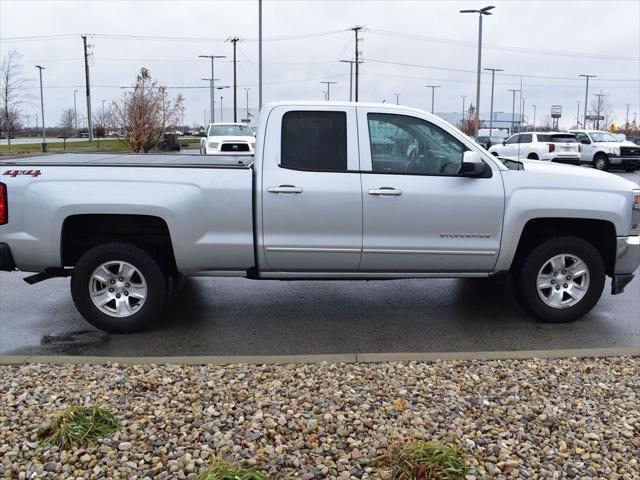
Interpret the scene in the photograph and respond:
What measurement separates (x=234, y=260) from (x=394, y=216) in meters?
1.43

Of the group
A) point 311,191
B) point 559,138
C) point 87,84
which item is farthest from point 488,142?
point 311,191

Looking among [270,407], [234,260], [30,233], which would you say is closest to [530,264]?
[234,260]

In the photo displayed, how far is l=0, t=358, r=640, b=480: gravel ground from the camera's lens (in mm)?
3203

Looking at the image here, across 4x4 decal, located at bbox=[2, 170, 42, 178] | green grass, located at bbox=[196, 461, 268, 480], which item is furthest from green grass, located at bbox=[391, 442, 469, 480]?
4x4 decal, located at bbox=[2, 170, 42, 178]

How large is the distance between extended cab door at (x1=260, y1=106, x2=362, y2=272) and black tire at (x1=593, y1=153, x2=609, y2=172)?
2773 cm

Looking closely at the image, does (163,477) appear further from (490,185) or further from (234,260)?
(490,185)

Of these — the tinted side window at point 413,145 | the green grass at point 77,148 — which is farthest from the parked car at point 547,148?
the tinted side window at point 413,145

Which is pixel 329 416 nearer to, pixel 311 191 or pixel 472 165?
pixel 311 191

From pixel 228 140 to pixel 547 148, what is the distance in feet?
46.1

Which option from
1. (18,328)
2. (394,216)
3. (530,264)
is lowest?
(18,328)

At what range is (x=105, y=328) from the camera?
19.1ft

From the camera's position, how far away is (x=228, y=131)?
1006 inches

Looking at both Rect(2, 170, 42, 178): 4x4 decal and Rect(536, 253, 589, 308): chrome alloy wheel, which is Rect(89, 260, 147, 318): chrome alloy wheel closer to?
Rect(2, 170, 42, 178): 4x4 decal

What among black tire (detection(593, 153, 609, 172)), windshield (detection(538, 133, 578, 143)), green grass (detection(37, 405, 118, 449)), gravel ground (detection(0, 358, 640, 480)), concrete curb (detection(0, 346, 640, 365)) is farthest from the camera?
black tire (detection(593, 153, 609, 172))
